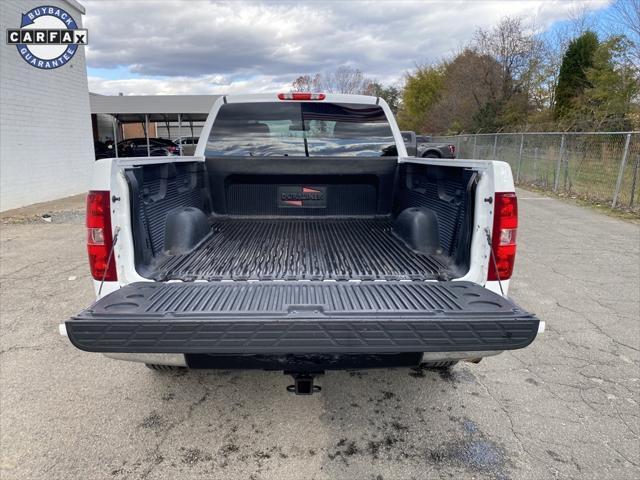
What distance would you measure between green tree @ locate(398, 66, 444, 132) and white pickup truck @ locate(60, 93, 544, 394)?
152 feet

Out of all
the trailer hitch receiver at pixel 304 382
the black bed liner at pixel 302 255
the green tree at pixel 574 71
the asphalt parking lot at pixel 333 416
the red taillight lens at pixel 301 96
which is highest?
the green tree at pixel 574 71

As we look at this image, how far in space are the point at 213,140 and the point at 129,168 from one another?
185cm

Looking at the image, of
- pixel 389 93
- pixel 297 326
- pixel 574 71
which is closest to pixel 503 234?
pixel 297 326

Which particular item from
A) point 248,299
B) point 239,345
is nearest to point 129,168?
point 248,299

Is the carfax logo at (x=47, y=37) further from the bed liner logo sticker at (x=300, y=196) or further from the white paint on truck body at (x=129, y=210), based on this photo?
the white paint on truck body at (x=129, y=210)

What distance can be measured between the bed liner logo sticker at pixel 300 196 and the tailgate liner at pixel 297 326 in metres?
2.23

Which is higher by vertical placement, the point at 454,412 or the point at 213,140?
the point at 213,140

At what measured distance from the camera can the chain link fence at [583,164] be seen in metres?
10.6

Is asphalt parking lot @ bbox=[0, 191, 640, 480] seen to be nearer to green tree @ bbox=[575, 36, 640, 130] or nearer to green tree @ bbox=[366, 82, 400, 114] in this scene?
green tree @ bbox=[575, 36, 640, 130]

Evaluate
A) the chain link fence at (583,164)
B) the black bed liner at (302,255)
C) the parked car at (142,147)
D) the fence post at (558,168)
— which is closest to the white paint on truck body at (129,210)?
the black bed liner at (302,255)

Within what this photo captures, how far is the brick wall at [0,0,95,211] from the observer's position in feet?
34.7

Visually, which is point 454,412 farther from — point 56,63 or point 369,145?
point 56,63

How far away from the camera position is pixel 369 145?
4262 millimetres

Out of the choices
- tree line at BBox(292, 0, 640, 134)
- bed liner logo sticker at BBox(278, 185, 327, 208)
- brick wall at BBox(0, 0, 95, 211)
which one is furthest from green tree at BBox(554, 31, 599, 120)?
bed liner logo sticker at BBox(278, 185, 327, 208)
